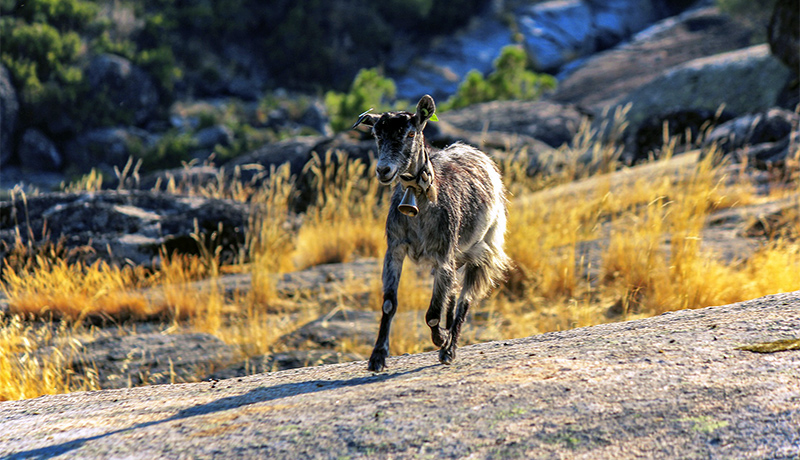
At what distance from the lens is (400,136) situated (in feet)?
10.5

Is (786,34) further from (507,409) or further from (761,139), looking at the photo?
(507,409)

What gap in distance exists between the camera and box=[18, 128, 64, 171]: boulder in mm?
37375

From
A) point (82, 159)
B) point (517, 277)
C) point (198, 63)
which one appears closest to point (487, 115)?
point (517, 277)

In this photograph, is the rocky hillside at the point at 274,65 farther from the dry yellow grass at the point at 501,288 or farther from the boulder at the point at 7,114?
the dry yellow grass at the point at 501,288

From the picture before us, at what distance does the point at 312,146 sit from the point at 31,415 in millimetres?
8486

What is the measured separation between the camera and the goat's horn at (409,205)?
10.9ft

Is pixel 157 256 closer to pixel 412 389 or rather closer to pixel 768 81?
pixel 412 389

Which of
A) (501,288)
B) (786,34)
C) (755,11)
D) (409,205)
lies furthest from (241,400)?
(755,11)

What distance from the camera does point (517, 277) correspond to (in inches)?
282

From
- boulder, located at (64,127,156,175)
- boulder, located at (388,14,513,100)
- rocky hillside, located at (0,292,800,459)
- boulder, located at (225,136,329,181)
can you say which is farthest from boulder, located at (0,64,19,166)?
rocky hillside, located at (0,292,800,459)

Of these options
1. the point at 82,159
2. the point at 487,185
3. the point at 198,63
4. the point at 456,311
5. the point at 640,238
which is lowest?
the point at 82,159

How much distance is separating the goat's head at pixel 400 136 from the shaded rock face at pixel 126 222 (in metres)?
5.01

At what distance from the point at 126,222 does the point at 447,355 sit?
5635 millimetres

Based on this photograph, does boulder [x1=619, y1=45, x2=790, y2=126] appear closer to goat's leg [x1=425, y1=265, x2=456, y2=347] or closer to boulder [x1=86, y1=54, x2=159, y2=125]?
goat's leg [x1=425, y1=265, x2=456, y2=347]
